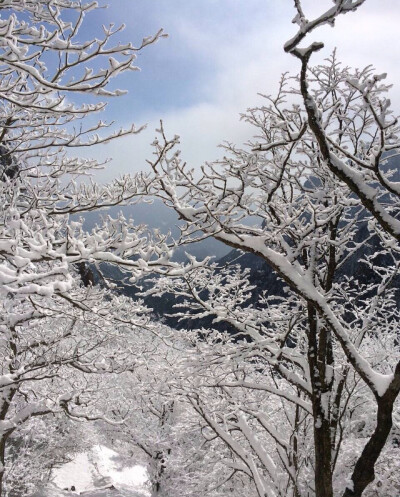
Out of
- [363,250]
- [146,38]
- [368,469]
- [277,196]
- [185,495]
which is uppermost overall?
[363,250]

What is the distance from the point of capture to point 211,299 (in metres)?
5.83

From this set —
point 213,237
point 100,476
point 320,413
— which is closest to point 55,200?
point 213,237

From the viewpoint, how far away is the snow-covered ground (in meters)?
24.2

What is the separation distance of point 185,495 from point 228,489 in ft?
15.3

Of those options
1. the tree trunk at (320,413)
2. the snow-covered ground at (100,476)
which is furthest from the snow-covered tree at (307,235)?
the snow-covered ground at (100,476)

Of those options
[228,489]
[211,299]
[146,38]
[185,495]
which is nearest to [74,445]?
[185,495]

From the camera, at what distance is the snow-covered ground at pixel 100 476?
2422cm

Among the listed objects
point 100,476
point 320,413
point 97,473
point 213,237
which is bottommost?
point 100,476

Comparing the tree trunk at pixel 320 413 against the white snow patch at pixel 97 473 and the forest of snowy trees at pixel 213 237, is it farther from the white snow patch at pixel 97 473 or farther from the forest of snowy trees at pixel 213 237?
the white snow patch at pixel 97 473

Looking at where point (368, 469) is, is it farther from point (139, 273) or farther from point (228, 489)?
point (228, 489)

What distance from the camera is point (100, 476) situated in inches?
1094

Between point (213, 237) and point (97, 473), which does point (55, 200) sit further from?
point (97, 473)

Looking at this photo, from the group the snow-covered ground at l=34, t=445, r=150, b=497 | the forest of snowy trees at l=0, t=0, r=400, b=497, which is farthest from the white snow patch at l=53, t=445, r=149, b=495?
the forest of snowy trees at l=0, t=0, r=400, b=497

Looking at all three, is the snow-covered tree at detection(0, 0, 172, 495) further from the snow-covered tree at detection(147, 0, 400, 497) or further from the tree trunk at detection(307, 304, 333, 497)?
the tree trunk at detection(307, 304, 333, 497)
